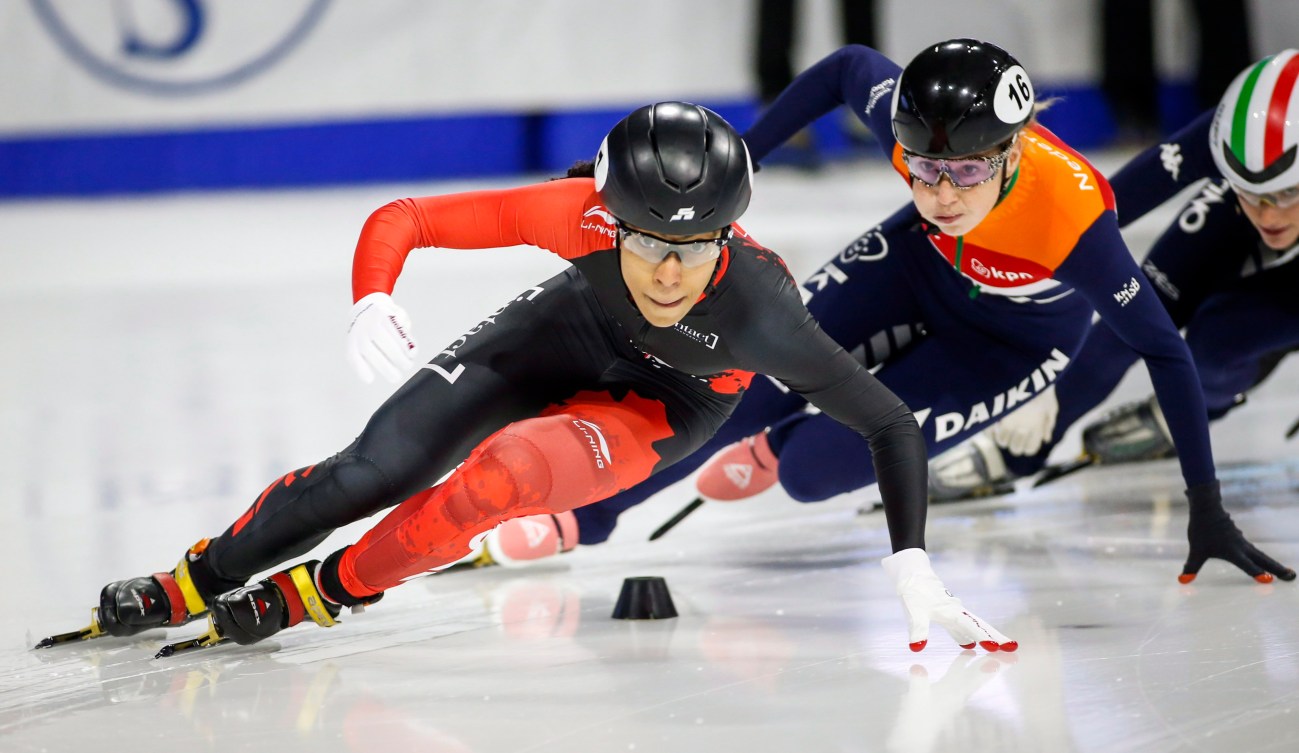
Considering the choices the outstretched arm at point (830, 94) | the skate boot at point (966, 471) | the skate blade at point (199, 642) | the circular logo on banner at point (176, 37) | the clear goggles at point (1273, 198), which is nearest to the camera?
the skate blade at point (199, 642)

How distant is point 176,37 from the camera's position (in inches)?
452

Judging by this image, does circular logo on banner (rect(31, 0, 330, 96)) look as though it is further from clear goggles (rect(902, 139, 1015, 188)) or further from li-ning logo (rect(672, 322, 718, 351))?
li-ning logo (rect(672, 322, 718, 351))

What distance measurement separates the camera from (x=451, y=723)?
2.78 meters

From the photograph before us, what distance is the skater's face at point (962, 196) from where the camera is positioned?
3.68 metres

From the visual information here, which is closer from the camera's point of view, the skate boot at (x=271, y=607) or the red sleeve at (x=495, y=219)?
the skate boot at (x=271, y=607)

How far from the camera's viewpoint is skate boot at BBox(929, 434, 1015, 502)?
192 inches

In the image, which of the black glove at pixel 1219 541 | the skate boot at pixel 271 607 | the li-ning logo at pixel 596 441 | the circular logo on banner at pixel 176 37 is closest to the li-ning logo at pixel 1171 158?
the black glove at pixel 1219 541

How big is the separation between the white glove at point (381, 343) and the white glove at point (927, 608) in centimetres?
107

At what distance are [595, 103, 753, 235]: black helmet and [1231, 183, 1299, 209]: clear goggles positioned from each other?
2.00 m

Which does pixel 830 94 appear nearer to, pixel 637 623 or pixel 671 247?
pixel 671 247

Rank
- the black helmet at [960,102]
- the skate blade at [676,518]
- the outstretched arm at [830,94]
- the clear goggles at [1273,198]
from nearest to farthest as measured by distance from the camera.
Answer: the black helmet at [960,102], the outstretched arm at [830,94], the clear goggles at [1273,198], the skate blade at [676,518]

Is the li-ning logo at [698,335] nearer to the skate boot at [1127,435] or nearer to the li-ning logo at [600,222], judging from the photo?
the li-ning logo at [600,222]

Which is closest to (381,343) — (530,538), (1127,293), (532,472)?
(532,472)

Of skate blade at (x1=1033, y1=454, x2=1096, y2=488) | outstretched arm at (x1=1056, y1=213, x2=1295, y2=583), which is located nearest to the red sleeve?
outstretched arm at (x1=1056, y1=213, x2=1295, y2=583)
